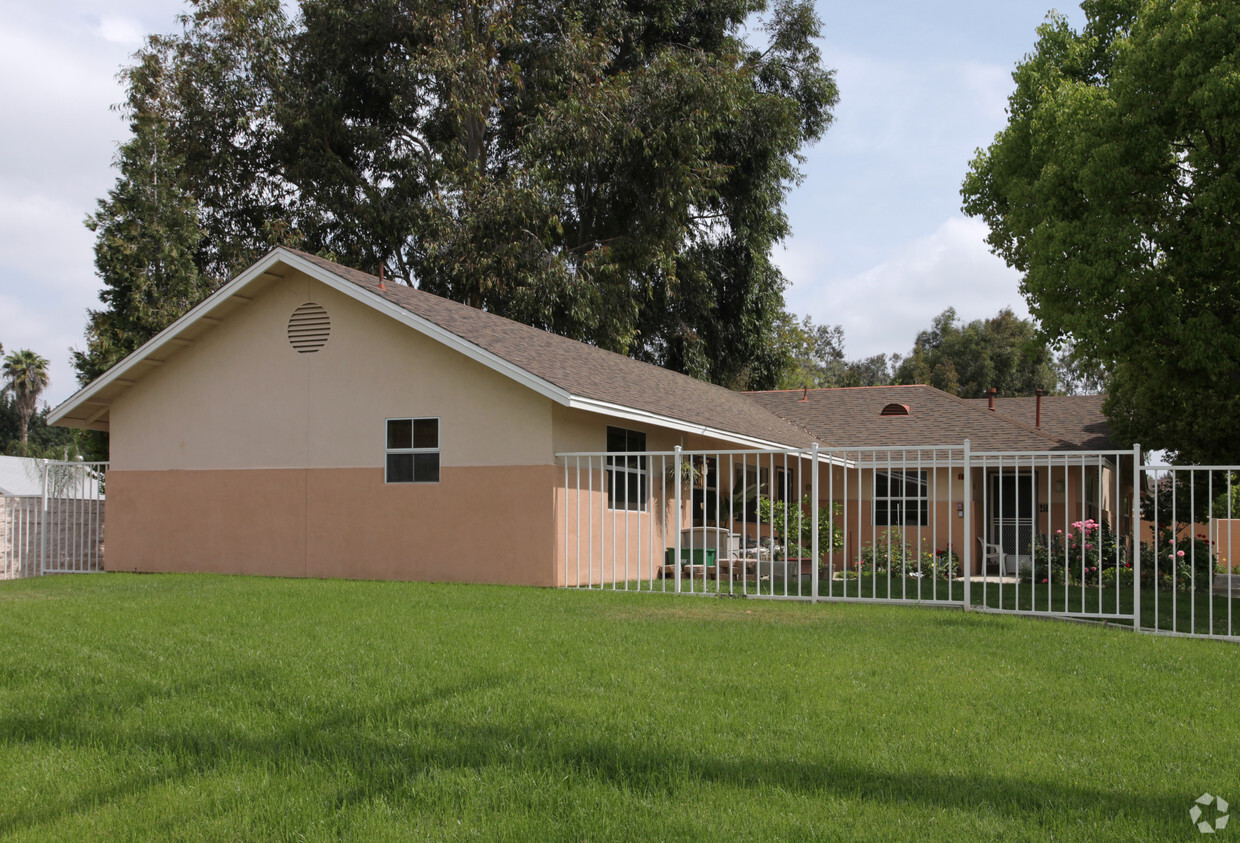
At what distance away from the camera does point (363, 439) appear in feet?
54.4

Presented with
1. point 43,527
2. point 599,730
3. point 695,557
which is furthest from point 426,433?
point 599,730

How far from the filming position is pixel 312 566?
16750mm

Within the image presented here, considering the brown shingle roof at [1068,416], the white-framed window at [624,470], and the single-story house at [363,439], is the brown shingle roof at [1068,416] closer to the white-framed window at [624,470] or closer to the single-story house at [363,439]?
the white-framed window at [624,470]

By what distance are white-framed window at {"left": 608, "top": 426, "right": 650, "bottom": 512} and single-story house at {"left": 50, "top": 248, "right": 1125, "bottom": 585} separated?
5cm

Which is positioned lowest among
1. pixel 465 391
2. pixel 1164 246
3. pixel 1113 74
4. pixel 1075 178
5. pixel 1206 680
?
pixel 1206 680

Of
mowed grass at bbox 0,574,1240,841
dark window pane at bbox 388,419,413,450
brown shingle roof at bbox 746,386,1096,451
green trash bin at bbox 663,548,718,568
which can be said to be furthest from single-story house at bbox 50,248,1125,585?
brown shingle roof at bbox 746,386,1096,451

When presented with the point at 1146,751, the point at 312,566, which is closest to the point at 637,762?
the point at 1146,751

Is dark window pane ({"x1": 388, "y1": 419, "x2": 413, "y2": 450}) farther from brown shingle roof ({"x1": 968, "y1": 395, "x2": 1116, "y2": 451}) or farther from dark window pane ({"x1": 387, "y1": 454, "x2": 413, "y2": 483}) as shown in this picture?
brown shingle roof ({"x1": 968, "y1": 395, "x2": 1116, "y2": 451})

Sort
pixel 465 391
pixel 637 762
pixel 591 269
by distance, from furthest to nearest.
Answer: pixel 591 269 < pixel 465 391 < pixel 637 762

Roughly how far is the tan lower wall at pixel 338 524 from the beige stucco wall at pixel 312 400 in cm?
31

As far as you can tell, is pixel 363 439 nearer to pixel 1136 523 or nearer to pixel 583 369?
pixel 583 369

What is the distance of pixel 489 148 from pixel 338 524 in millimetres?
20223

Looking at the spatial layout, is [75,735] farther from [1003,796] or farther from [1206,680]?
[1206,680]

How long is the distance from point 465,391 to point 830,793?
38.0 ft
